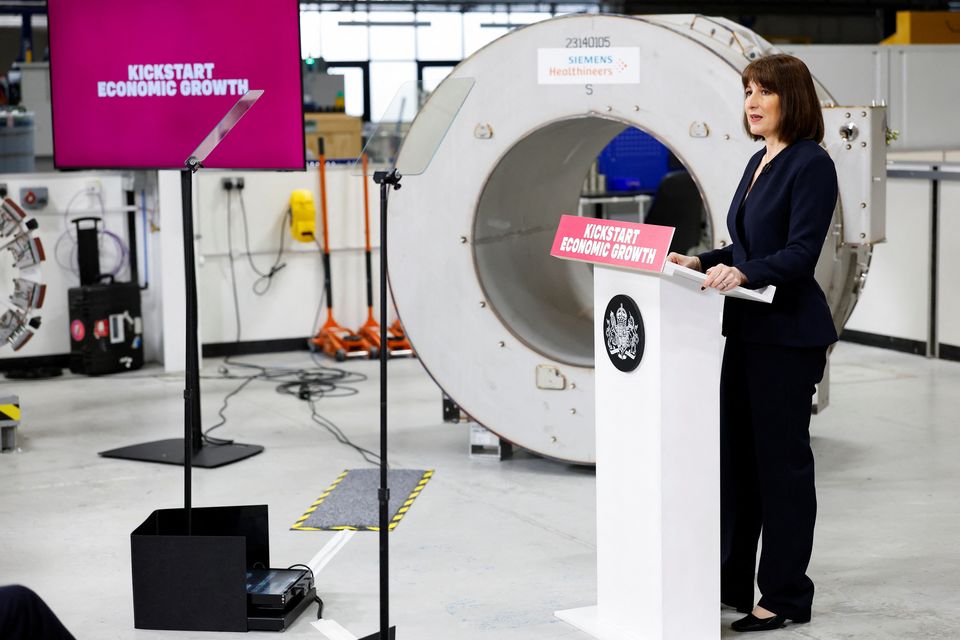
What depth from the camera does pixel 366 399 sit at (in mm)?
6613

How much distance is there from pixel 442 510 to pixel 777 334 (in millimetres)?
1739

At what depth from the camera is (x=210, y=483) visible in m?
5.02

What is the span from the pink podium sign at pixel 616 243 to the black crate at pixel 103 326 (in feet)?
15.1

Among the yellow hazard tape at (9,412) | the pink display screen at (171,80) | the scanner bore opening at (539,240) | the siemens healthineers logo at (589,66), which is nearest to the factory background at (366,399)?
the yellow hazard tape at (9,412)

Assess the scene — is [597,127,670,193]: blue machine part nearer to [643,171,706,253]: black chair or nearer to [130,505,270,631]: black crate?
[643,171,706,253]: black chair

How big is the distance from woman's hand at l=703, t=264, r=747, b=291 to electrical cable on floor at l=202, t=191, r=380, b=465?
3051 millimetres

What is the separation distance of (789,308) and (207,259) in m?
5.22

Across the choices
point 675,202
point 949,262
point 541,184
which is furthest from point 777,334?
point 675,202

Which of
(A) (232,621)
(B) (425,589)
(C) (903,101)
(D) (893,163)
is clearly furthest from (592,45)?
(C) (903,101)

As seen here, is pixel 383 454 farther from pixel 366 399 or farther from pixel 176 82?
pixel 366 399

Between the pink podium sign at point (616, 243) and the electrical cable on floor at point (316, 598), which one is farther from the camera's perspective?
the electrical cable on floor at point (316, 598)

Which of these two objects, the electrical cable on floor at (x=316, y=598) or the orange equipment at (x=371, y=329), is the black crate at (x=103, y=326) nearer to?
the orange equipment at (x=371, y=329)

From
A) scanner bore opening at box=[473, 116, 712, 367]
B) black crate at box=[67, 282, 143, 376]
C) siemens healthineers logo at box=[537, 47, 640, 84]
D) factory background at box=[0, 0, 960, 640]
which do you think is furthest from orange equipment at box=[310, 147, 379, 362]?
siemens healthineers logo at box=[537, 47, 640, 84]

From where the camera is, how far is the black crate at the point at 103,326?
7316mm
